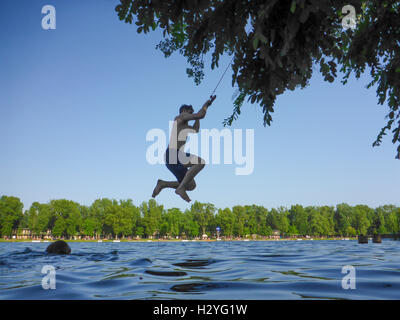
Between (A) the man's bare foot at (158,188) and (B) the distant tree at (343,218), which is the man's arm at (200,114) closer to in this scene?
(A) the man's bare foot at (158,188)

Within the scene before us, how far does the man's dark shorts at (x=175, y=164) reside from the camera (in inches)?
234

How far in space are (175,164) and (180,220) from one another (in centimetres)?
11062

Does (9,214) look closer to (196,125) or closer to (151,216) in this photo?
(151,216)

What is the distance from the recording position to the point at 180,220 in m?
114

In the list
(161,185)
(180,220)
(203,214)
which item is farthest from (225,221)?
(161,185)

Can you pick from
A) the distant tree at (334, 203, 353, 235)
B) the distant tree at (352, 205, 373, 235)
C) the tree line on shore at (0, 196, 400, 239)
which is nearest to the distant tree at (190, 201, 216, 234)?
the tree line on shore at (0, 196, 400, 239)

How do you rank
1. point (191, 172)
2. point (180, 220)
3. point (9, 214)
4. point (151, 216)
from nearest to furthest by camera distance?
1. point (191, 172)
2. point (9, 214)
3. point (151, 216)
4. point (180, 220)

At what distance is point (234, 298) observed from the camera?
16.7 ft

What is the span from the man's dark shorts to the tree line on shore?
99705mm

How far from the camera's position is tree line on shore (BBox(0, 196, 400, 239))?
96750mm

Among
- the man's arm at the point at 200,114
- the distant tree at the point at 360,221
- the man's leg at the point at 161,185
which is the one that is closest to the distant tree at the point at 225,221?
the distant tree at the point at 360,221

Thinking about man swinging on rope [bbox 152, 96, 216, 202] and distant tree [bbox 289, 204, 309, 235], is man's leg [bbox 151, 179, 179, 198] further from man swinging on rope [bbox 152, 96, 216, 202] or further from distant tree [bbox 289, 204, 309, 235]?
distant tree [bbox 289, 204, 309, 235]

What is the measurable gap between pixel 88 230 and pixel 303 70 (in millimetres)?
106023

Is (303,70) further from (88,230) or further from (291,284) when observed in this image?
(88,230)
